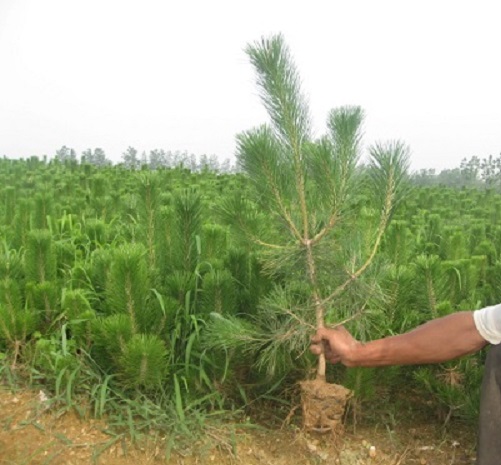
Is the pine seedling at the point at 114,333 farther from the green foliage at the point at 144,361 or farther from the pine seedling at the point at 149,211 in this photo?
the pine seedling at the point at 149,211

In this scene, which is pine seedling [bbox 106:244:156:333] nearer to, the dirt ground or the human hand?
the dirt ground

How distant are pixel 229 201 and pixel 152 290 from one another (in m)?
0.59

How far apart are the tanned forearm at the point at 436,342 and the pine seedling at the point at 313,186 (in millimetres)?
282

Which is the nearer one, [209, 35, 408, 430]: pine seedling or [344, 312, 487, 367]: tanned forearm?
[344, 312, 487, 367]: tanned forearm

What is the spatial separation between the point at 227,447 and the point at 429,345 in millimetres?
887

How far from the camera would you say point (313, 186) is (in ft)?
6.98

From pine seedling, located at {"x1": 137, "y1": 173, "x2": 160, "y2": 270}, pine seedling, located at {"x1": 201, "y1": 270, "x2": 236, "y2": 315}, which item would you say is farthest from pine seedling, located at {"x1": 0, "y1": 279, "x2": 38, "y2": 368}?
pine seedling, located at {"x1": 201, "y1": 270, "x2": 236, "y2": 315}

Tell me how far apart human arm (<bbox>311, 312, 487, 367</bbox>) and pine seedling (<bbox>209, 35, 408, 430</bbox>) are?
24 centimetres

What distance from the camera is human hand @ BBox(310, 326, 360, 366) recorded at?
1950mm

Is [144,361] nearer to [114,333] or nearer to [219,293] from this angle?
[114,333]

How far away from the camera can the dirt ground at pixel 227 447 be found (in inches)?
85.7

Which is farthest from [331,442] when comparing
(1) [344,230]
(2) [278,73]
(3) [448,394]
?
(2) [278,73]

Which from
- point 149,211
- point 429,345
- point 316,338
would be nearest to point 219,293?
point 316,338

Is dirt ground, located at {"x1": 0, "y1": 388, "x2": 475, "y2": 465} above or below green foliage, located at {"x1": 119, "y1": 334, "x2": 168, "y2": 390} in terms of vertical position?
below
